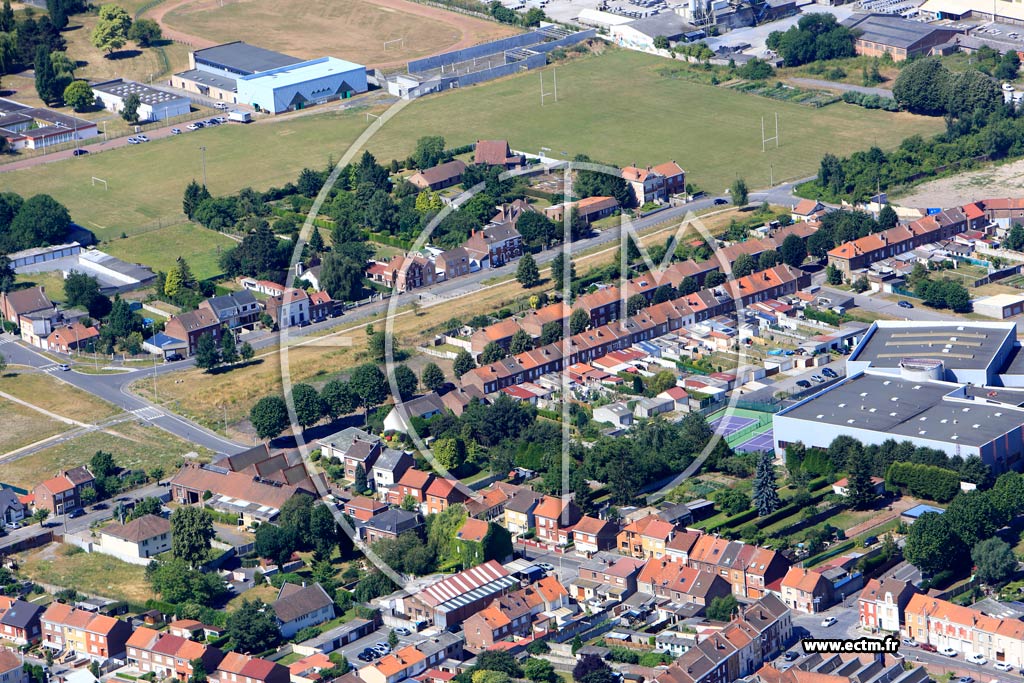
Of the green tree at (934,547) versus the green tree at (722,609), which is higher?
the green tree at (934,547)

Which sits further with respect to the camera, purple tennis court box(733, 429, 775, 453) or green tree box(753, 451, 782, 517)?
purple tennis court box(733, 429, 775, 453)

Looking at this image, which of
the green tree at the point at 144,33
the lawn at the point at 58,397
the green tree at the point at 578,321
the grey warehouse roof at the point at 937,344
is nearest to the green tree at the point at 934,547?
the grey warehouse roof at the point at 937,344

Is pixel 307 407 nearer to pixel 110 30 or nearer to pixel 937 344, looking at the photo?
pixel 937 344

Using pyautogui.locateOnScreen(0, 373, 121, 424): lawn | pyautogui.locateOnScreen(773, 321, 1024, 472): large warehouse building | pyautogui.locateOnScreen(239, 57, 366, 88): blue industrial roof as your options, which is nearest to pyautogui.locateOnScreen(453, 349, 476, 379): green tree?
pyautogui.locateOnScreen(0, 373, 121, 424): lawn

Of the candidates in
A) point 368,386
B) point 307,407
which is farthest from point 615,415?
point 307,407

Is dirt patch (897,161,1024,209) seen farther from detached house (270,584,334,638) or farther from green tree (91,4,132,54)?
green tree (91,4,132,54)

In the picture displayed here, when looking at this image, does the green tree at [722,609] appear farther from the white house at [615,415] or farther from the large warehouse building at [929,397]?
the white house at [615,415]
